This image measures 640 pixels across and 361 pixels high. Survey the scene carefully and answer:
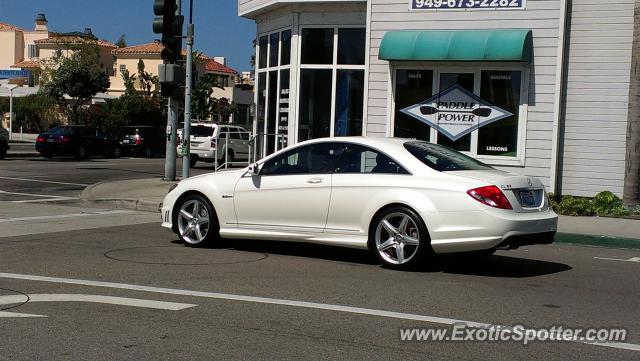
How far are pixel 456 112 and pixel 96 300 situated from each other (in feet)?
36.6

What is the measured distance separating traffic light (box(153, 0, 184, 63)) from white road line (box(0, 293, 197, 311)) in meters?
10.5

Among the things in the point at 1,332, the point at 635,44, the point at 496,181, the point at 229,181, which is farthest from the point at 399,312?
the point at 635,44

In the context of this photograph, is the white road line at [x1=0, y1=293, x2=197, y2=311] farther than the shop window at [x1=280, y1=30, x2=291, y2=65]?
No

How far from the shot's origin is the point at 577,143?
1598cm

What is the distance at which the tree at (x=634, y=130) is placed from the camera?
14.7 metres

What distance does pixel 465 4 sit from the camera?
54.0 ft

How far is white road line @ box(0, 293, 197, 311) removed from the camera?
678 cm

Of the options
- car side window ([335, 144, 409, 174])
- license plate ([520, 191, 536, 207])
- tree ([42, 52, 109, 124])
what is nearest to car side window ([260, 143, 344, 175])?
car side window ([335, 144, 409, 174])

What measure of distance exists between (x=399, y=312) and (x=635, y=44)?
10300 millimetres

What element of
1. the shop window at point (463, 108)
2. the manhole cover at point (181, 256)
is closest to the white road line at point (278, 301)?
the manhole cover at point (181, 256)

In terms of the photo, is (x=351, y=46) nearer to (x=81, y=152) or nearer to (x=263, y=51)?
(x=263, y=51)

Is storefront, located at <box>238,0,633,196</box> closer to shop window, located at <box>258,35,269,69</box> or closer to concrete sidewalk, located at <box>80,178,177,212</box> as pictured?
shop window, located at <box>258,35,269,69</box>

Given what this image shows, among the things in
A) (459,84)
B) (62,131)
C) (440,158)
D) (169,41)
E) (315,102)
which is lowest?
(62,131)

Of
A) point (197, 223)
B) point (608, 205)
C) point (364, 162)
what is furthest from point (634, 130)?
point (197, 223)
